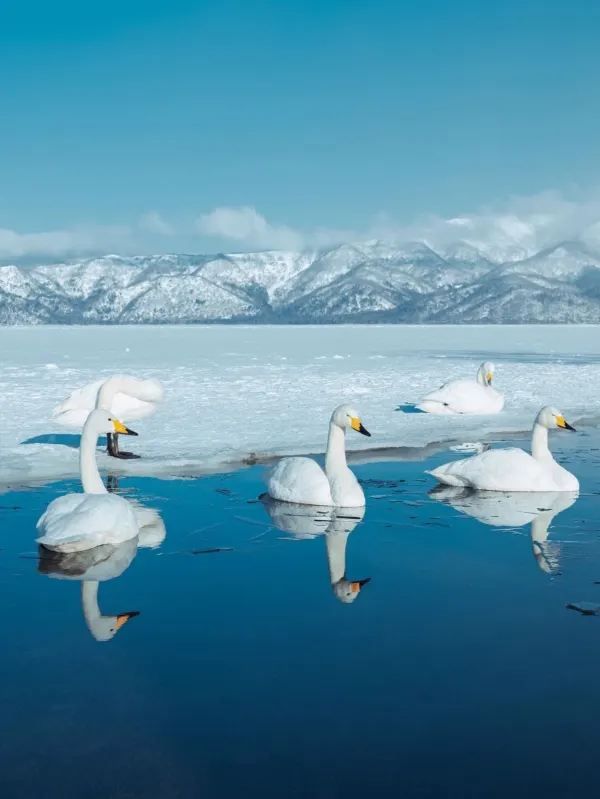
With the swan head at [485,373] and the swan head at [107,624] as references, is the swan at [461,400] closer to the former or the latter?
the swan head at [485,373]

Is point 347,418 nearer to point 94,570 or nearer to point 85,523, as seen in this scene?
point 85,523

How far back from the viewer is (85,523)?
25.8ft

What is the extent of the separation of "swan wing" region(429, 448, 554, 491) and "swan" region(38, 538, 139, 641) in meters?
4.22

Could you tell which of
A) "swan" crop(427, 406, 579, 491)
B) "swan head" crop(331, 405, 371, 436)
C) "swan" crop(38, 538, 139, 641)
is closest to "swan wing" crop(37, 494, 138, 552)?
"swan" crop(38, 538, 139, 641)

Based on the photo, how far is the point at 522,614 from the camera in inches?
260

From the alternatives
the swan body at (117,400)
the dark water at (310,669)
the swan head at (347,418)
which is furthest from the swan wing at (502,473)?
the swan body at (117,400)

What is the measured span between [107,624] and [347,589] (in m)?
1.98

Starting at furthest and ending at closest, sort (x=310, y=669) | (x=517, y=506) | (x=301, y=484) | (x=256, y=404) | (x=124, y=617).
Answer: (x=256, y=404), (x=517, y=506), (x=301, y=484), (x=124, y=617), (x=310, y=669)

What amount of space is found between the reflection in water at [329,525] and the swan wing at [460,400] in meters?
7.98

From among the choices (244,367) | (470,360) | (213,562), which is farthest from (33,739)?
(470,360)

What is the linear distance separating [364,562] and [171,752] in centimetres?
356

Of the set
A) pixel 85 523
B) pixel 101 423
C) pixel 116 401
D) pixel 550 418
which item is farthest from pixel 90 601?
pixel 116 401

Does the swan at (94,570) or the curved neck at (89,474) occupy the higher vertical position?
the curved neck at (89,474)

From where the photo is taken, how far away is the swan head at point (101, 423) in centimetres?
991
